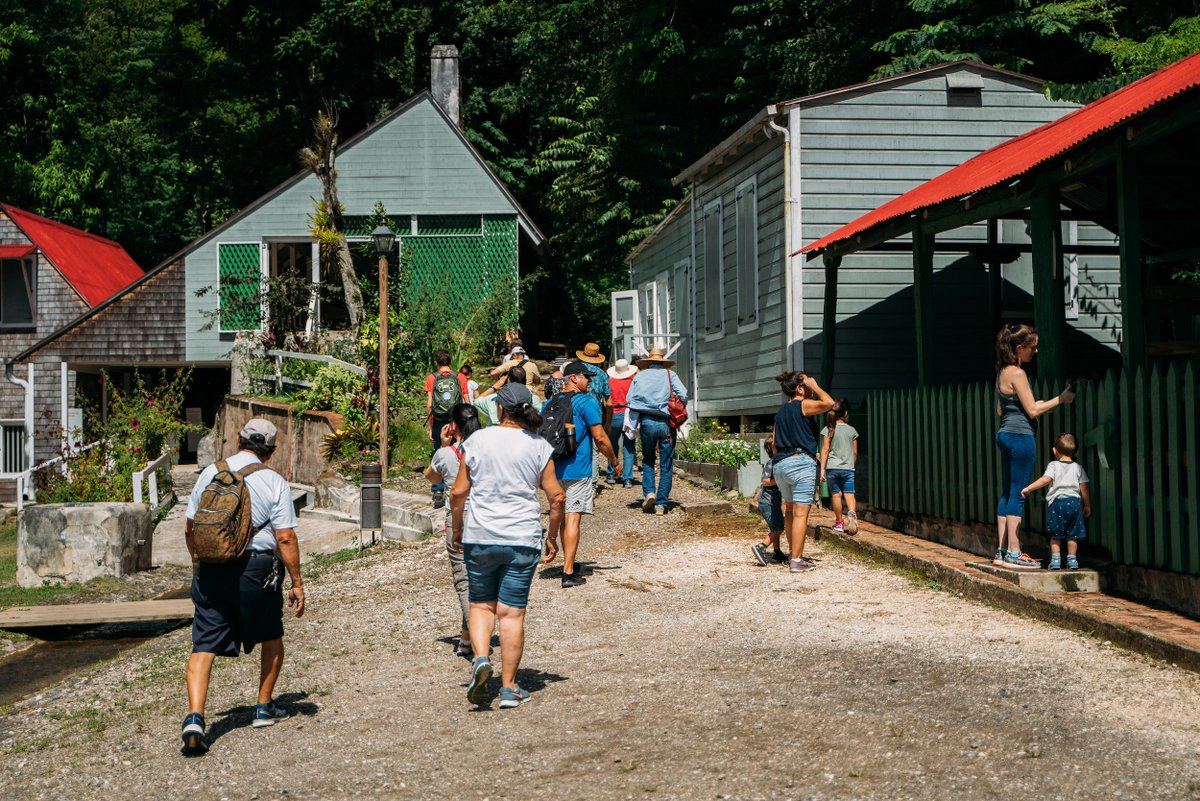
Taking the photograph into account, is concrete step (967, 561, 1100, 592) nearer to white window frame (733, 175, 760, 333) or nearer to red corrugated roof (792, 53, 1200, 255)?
red corrugated roof (792, 53, 1200, 255)

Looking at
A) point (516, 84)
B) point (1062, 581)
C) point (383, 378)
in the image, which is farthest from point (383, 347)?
point (516, 84)

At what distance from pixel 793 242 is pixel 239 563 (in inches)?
450

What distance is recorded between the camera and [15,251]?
32.4 metres

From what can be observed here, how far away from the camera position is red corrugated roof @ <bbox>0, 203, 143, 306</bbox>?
33.1 metres

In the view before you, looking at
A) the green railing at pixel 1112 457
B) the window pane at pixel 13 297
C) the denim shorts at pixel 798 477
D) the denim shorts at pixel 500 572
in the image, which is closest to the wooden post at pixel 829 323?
the green railing at pixel 1112 457

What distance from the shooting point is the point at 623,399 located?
17.1 metres

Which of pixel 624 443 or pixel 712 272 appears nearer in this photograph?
pixel 624 443

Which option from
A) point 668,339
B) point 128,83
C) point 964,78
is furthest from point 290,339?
point 128,83

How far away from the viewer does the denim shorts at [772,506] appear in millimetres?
11945

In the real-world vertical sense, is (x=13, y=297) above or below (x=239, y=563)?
above

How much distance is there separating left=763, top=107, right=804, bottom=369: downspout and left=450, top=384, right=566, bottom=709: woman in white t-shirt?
32.7 feet

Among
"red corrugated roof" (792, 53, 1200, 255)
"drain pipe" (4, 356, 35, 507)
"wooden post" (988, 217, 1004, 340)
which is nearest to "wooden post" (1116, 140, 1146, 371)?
"red corrugated roof" (792, 53, 1200, 255)

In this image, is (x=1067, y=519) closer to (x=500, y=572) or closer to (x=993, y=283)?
(x=500, y=572)

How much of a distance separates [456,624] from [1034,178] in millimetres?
5655
